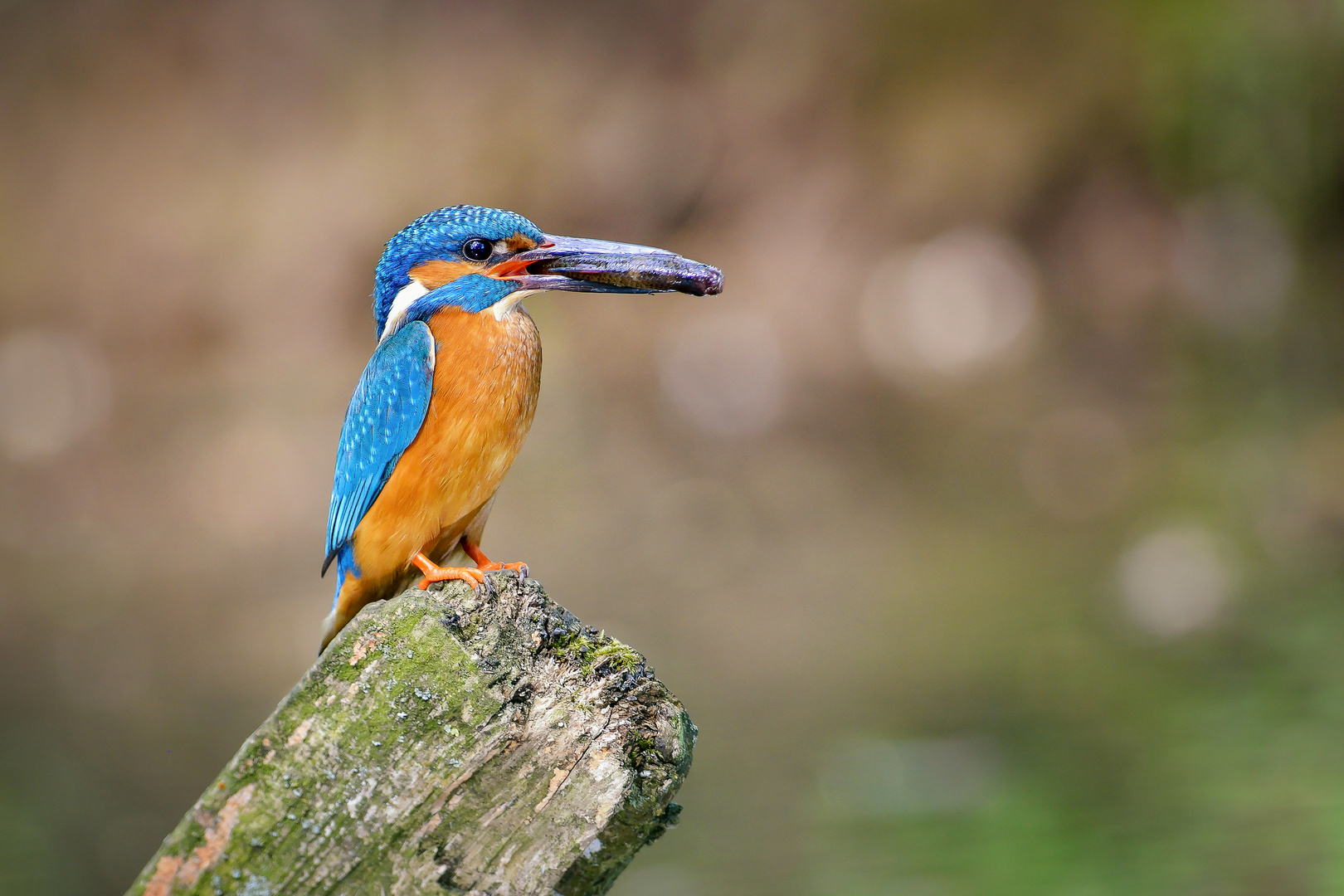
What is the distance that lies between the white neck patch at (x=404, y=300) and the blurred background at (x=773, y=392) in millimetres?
2314

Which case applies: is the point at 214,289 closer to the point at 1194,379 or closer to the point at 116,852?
the point at 116,852

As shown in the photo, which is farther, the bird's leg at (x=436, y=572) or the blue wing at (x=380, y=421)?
the blue wing at (x=380, y=421)

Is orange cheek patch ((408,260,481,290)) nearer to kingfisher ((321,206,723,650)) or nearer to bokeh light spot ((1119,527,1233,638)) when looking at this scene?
kingfisher ((321,206,723,650))

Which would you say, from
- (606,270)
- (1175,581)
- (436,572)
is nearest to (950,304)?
(1175,581)

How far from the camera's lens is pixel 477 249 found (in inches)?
84.2

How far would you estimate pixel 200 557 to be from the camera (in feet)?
23.5

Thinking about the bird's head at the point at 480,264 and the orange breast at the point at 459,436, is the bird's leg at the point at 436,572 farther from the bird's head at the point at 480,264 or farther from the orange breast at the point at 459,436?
the bird's head at the point at 480,264

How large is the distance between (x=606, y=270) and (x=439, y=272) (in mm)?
385

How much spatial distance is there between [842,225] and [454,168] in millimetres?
3552

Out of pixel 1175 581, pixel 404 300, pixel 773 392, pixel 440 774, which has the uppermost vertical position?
pixel 773 392

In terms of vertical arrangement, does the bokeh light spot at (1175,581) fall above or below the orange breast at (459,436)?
above

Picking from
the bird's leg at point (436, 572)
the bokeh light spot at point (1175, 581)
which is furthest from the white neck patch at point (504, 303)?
the bokeh light spot at point (1175, 581)

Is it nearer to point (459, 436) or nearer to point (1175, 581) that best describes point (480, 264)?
point (459, 436)

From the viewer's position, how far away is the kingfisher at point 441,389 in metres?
2.08
